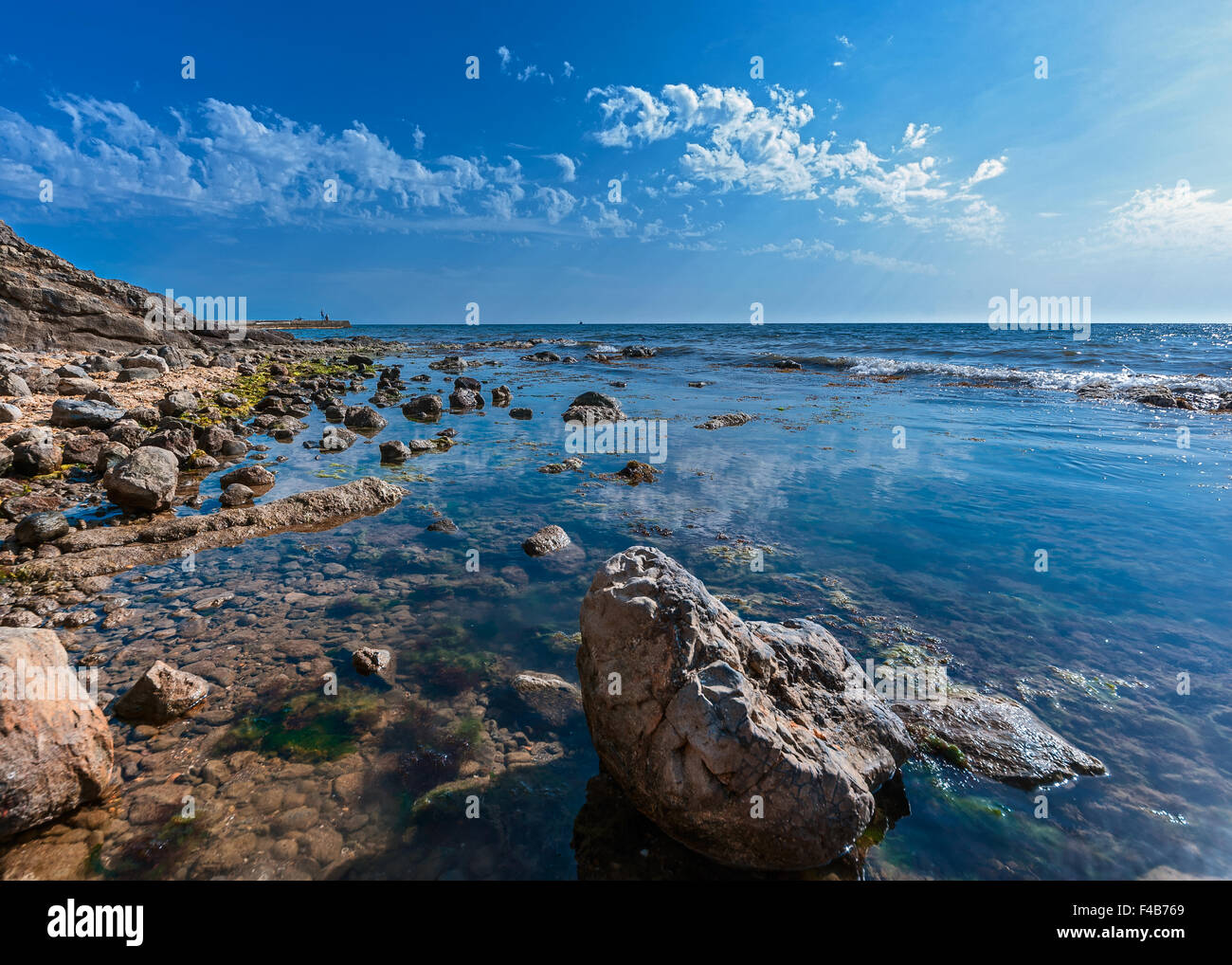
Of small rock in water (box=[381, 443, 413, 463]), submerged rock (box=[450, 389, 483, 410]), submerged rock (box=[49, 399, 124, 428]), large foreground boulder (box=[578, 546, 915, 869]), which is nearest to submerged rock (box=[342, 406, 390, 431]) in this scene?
submerged rock (box=[450, 389, 483, 410])

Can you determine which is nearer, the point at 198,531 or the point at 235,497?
the point at 198,531

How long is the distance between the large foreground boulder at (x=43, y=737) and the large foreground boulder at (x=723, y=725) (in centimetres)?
352

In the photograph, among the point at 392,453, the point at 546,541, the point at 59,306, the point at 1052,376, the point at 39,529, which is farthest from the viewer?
the point at 1052,376

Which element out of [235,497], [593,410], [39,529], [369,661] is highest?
[593,410]

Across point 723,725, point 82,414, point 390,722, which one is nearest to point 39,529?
point 390,722

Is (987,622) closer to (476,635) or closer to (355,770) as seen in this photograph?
(476,635)

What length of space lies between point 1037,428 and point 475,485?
1974 cm

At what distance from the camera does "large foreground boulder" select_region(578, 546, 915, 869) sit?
3.23 metres

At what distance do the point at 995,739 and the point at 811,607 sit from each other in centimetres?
237

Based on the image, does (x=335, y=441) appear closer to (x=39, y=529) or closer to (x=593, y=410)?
(x=39, y=529)

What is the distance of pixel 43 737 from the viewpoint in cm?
331

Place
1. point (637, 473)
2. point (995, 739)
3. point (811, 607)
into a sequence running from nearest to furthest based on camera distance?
point (995, 739) < point (811, 607) < point (637, 473)

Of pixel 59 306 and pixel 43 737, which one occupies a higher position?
pixel 59 306
